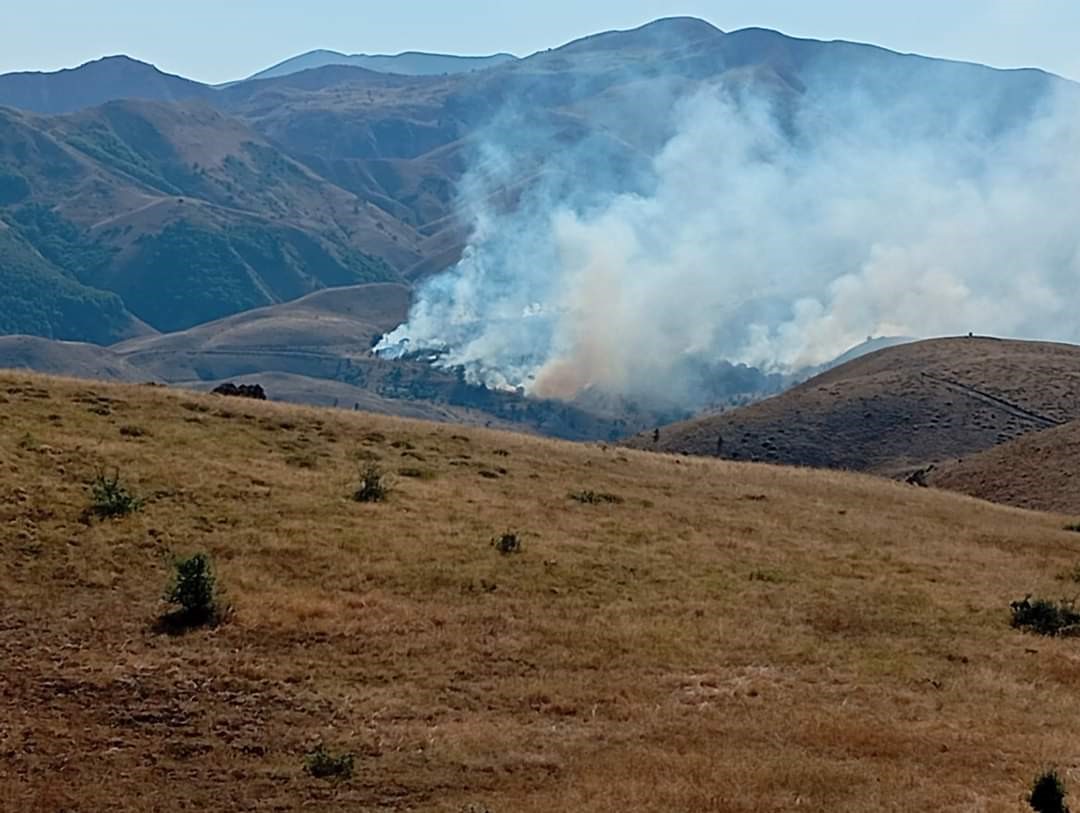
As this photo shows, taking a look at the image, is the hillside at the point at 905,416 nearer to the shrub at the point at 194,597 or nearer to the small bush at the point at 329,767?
the shrub at the point at 194,597

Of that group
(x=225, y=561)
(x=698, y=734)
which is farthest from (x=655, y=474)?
(x=698, y=734)

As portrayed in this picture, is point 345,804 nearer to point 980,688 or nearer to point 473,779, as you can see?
point 473,779

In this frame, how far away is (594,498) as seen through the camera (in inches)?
1661

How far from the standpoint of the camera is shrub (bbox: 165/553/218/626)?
979 inches

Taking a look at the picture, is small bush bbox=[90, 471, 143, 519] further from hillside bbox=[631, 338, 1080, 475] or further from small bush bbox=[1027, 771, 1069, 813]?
hillside bbox=[631, 338, 1080, 475]

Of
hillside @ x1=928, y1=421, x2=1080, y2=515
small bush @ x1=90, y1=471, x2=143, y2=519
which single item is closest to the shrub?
small bush @ x1=90, y1=471, x2=143, y2=519

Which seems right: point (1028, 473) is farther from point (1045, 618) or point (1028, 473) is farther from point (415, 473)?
point (1045, 618)

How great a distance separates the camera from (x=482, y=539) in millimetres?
33594

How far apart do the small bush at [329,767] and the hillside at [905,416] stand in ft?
286

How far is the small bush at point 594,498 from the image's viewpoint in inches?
1645

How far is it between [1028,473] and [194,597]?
63899 mm

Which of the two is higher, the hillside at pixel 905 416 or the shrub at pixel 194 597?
the hillside at pixel 905 416

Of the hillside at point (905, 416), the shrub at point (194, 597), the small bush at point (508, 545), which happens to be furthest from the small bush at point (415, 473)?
the hillside at point (905, 416)

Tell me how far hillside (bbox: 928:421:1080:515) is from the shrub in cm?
5395
